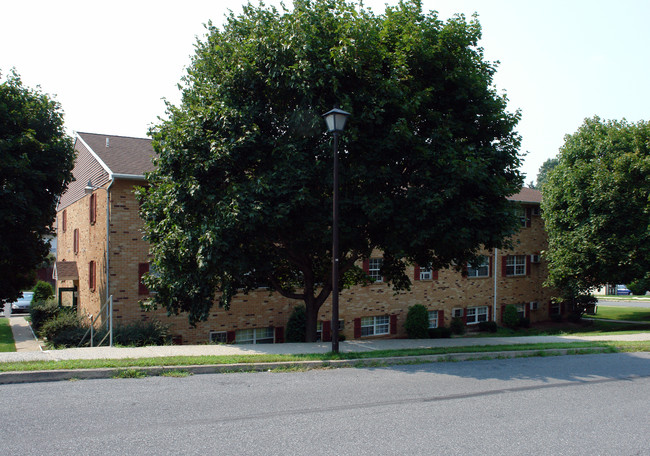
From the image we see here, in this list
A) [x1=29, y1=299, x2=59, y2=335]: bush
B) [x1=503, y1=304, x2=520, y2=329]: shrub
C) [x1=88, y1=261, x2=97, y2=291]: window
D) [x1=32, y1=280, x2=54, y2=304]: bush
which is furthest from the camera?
[x1=32, y1=280, x2=54, y2=304]: bush

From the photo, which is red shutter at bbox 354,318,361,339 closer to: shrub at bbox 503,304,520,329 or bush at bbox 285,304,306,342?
bush at bbox 285,304,306,342

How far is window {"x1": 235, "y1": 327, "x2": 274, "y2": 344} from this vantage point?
1991 cm

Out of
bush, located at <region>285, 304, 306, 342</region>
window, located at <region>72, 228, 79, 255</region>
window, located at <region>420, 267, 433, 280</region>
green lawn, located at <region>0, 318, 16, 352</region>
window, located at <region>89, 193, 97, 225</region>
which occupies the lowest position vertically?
green lawn, located at <region>0, 318, 16, 352</region>

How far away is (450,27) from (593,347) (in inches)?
378

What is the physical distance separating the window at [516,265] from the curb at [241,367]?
16.7m

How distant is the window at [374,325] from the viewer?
2312 centimetres

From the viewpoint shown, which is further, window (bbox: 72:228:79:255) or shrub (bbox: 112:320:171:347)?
window (bbox: 72:228:79:255)

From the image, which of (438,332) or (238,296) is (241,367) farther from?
(438,332)

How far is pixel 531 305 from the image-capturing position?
30.5m

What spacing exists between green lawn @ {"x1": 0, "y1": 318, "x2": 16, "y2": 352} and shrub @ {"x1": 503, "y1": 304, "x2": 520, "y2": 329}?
Result: 23090mm

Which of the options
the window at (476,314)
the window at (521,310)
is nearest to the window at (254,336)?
the window at (476,314)

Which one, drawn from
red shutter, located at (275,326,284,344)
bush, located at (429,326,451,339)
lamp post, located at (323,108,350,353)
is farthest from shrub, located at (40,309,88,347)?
bush, located at (429,326,451,339)

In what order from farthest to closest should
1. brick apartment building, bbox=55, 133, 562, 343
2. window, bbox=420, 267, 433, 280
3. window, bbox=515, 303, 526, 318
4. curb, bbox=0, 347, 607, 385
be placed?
window, bbox=515, 303, 526, 318, window, bbox=420, 267, 433, 280, brick apartment building, bbox=55, 133, 562, 343, curb, bbox=0, 347, 607, 385

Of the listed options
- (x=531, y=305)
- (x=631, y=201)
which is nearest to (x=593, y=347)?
(x=631, y=201)
